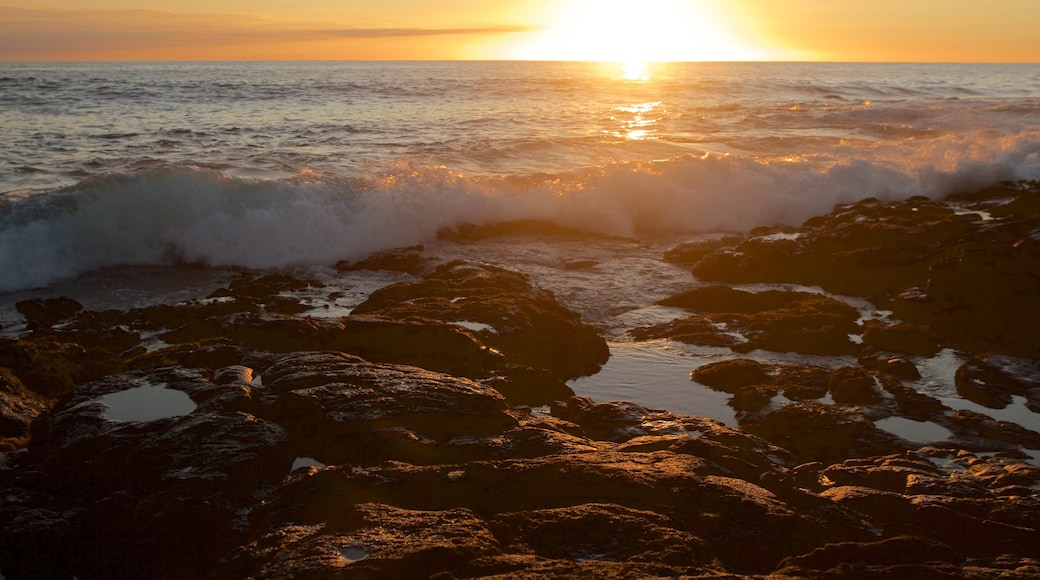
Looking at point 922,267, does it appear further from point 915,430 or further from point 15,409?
point 15,409

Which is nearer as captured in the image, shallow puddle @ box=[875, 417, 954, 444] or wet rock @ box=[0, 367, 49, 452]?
wet rock @ box=[0, 367, 49, 452]

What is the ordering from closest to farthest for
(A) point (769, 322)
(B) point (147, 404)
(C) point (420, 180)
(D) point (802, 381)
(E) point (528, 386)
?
(B) point (147, 404)
(E) point (528, 386)
(D) point (802, 381)
(A) point (769, 322)
(C) point (420, 180)

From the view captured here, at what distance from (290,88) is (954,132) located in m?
24.7

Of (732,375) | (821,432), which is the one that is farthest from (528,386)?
(821,432)

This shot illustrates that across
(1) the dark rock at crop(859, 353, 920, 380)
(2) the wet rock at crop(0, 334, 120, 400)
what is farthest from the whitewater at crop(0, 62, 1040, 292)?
(1) the dark rock at crop(859, 353, 920, 380)

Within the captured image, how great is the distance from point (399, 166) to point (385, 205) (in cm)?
200

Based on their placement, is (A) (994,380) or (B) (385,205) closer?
(A) (994,380)

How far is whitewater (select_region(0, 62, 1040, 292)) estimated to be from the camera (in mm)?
11961

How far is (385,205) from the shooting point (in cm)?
1343

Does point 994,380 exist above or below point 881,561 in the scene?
below

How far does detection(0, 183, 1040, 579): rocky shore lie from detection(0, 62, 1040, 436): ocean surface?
1.14 m

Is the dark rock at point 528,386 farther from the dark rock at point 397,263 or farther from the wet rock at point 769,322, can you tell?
the dark rock at point 397,263

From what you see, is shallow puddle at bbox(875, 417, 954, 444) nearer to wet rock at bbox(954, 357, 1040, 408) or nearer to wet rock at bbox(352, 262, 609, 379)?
wet rock at bbox(954, 357, 1040, 408)

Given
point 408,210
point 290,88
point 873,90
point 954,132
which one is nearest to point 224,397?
point 408,210
